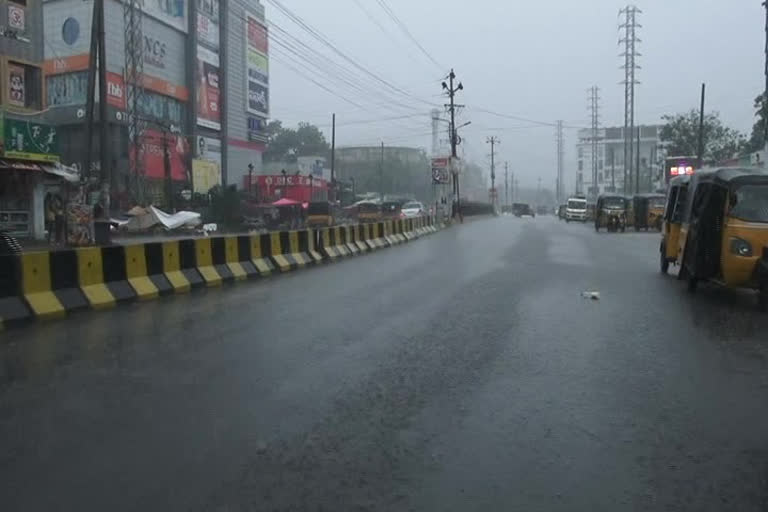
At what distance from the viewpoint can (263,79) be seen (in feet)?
220

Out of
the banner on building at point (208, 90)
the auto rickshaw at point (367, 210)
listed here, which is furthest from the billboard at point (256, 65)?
the auto rickshaw at point (367, 210)

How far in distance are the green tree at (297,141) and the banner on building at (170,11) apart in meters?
45.3

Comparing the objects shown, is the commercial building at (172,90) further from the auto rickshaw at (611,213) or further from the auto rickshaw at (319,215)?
the auto rickshaw at (611,213)

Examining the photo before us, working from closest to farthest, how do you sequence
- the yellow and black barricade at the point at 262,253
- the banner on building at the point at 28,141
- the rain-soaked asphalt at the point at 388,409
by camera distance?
the rain-soaked asphalt at the point at 388,409, the yellow and black barricade at the point at 262,253, the banner on building at the point at 28,141

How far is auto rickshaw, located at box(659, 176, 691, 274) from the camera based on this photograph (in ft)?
47.2

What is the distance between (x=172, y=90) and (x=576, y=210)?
3427 centimetres

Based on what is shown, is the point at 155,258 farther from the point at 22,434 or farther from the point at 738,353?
the point at 738,353

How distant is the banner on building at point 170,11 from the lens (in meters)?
49.9

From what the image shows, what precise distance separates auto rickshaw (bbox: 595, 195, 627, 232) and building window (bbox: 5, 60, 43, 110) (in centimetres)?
2748

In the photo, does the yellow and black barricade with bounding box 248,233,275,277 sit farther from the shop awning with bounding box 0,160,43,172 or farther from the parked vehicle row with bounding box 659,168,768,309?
the shop awning with bounding box 0,160,43,172

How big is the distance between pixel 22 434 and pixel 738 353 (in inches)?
252

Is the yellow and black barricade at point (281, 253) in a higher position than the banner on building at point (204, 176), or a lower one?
lower

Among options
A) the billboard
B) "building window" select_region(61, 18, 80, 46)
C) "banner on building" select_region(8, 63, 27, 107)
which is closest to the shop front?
"banner on building" select_region(8, 63, 27, 107)

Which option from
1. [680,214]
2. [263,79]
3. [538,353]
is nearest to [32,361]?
[538,353]
